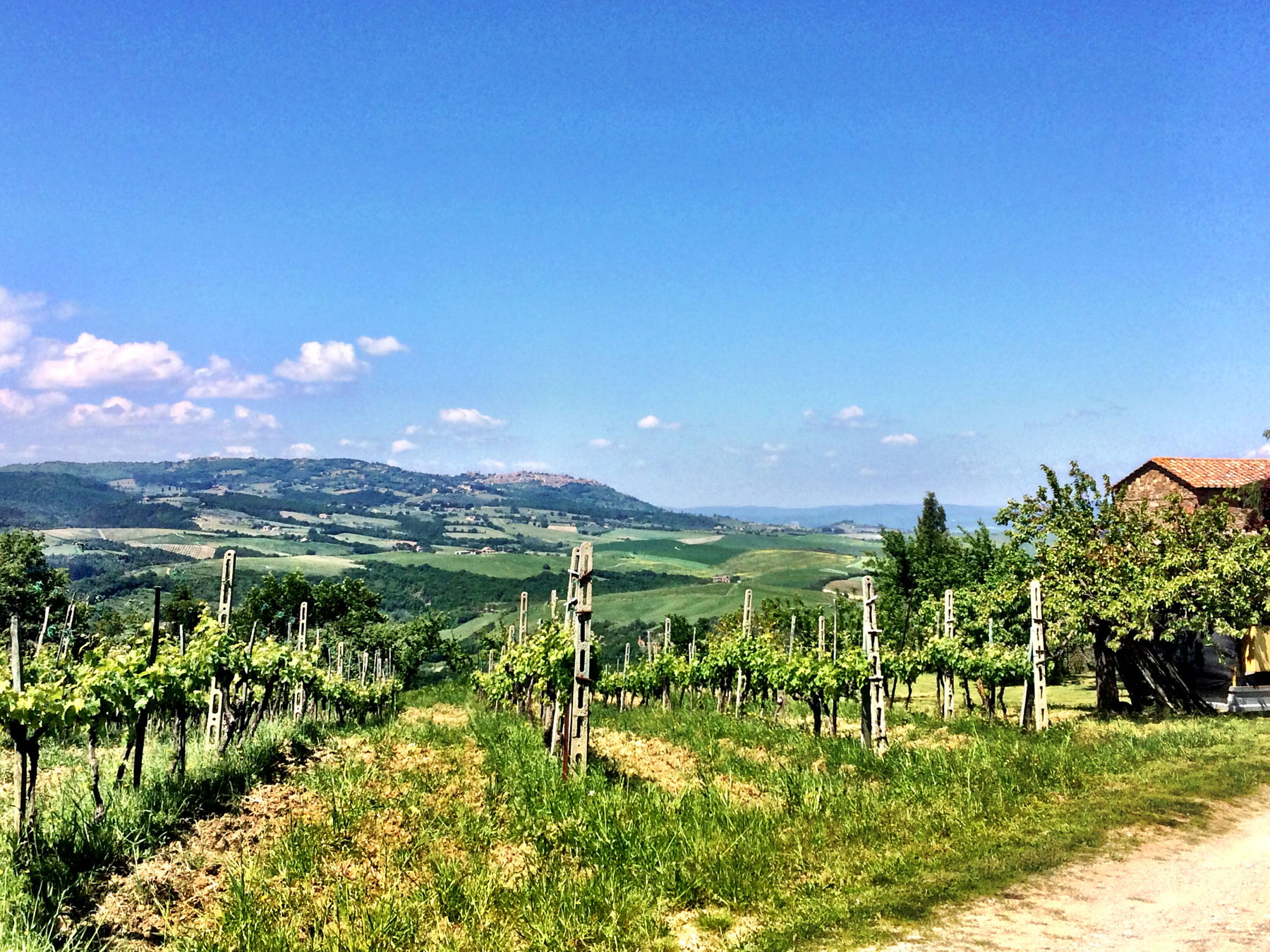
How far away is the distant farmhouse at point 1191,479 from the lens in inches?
1324

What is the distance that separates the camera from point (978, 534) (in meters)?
41.1

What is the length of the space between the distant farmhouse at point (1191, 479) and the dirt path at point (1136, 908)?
27427 mm

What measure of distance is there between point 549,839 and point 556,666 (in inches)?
204

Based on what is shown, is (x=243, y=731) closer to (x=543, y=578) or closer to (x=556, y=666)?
(x=556, y=666)

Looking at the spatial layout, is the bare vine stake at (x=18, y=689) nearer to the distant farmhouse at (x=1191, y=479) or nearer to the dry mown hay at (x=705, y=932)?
the dry mown hay at (x=705, y=932)

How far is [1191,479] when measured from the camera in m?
34.6

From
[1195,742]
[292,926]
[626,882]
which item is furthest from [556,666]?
[1195,742]

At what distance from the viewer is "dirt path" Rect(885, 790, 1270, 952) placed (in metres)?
6.21

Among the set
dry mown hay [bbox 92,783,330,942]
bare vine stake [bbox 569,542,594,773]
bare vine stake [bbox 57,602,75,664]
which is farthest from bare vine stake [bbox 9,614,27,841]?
bare vine stake [bbox 569,542,594,773]

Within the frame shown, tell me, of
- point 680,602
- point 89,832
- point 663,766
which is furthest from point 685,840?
point 680,602

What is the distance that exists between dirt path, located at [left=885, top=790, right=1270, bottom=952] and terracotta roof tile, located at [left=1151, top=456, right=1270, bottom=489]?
3162 centimetres

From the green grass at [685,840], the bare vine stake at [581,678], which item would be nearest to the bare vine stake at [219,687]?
the green grass at [685,840]

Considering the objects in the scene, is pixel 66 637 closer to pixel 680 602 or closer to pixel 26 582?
pixel 26 582

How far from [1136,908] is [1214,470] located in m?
36.9
